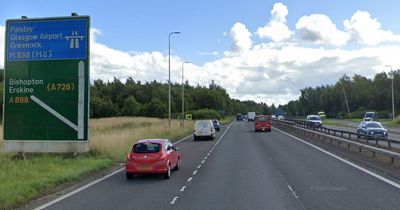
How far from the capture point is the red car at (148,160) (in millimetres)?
17969

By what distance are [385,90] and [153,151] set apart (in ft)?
485

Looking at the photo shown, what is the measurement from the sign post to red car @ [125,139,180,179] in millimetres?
7389

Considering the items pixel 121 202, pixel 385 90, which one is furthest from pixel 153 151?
pixel 385 90

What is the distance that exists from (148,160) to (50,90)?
9310mm

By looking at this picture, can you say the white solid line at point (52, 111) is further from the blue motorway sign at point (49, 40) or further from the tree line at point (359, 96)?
the tree line at point (359, 96)

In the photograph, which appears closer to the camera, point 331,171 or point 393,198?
point 393,198

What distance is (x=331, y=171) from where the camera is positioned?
19562 millimetres

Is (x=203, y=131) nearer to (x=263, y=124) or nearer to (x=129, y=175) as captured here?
(x=263, y=124)

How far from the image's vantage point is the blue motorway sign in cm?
2516

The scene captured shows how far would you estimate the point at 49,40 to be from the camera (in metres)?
25.4

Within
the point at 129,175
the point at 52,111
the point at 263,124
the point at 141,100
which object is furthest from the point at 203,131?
the point at 141,100

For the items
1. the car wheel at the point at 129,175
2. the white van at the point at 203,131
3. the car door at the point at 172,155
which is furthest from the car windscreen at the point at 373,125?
the car wheel at the point at 129,175

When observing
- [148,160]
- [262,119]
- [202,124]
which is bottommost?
[148,160]

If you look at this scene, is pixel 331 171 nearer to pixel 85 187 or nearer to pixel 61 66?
pixel 85 187
